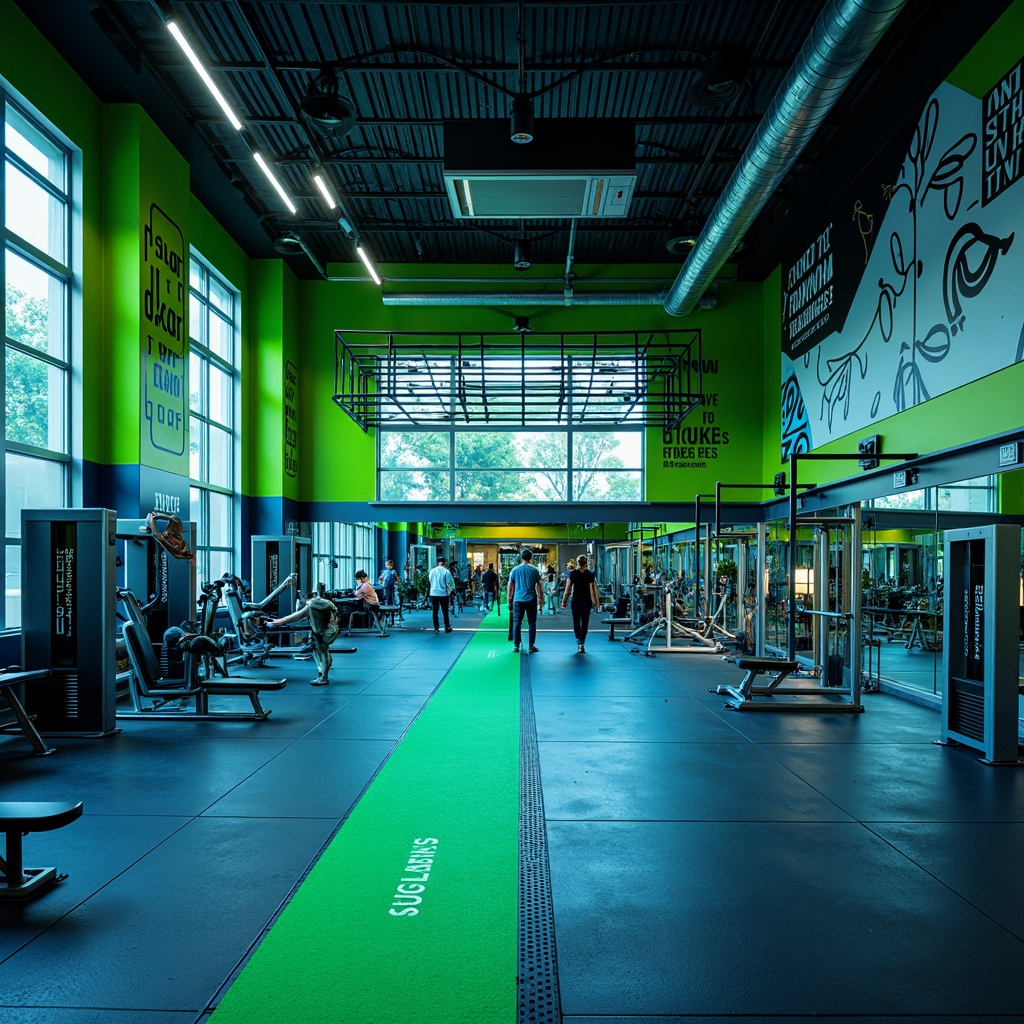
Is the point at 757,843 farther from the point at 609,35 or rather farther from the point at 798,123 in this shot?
the point at 609,35

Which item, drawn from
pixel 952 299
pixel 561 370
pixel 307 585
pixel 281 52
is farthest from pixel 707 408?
pixel 281 52

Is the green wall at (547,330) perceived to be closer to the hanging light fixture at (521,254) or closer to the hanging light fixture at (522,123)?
the hanging light fixture at (521,254)

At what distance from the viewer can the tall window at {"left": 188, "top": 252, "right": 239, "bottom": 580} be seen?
1186cm

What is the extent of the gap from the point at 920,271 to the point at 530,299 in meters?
7.55

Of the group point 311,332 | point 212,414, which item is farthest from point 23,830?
point 311,332

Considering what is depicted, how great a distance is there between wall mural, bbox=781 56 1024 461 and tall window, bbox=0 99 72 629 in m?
9.28

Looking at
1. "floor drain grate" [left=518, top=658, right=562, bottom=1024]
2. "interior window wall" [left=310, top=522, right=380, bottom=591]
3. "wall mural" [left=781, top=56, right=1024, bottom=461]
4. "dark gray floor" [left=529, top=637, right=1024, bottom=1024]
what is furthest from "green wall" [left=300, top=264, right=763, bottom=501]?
"floor drain grate" [left=518, top=658, right=562, bottom=1024]

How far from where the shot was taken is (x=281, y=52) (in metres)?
8.81

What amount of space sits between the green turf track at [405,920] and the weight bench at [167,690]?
2.30m

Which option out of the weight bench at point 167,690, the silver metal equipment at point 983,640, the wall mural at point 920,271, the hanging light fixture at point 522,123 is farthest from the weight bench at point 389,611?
the silver metal equipment at point 983,640

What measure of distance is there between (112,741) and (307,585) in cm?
800

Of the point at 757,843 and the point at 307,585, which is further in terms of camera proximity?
the point at 307,585

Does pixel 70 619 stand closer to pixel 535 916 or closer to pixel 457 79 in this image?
pixel 535 916

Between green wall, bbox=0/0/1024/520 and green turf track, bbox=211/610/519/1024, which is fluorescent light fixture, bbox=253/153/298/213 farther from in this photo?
green turf track, bbox=211/610/519/1024
